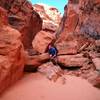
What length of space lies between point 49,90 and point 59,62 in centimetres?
465

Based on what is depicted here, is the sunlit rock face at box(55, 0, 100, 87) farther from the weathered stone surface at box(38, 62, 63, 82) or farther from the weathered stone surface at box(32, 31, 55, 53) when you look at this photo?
the weathered stone surface at box(38, 62, 63, 82)

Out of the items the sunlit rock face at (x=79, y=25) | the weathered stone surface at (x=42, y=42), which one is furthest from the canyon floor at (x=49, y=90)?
the weathered stone surface at (x=42, y=42)

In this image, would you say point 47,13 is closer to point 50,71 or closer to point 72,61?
point 72,61

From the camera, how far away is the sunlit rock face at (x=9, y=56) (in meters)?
10.3

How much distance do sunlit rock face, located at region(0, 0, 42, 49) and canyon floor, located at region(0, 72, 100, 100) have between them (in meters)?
12.3

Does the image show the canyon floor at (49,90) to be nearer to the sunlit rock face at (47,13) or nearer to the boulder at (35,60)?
the boulder at (35,60)

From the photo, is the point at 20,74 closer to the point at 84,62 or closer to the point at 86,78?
the point at 86,78

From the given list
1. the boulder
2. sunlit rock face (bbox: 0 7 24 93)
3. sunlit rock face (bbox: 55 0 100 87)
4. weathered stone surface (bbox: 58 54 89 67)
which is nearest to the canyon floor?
sunlit rock face (bbox: 0 7 24 93)

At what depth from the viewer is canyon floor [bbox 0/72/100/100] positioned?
10.2 metres

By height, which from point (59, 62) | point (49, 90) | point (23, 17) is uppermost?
point (23, 17)

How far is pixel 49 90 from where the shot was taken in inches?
435

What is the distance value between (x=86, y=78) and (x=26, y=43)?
13.3m

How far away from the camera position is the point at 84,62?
15164 mm

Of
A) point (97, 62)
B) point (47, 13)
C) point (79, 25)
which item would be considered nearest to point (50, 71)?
point (97, 62)
